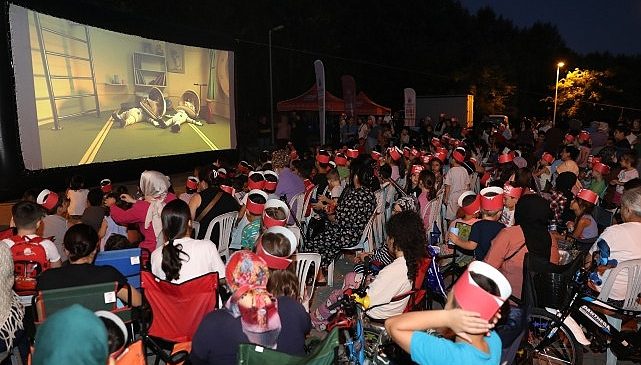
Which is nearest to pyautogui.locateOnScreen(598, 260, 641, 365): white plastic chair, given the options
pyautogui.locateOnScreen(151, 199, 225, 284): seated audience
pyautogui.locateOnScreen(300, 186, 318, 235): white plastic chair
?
pyautogui.locateOnScreen(151, 199, 225, 284): seated audience

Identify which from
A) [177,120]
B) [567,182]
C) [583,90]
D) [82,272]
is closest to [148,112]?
[177,120]

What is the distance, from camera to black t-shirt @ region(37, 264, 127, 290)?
3490 millimetres

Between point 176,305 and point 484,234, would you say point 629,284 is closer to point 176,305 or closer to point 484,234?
point 484,234

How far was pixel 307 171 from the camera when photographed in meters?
8.91

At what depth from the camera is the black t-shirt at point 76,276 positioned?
11.5 ft

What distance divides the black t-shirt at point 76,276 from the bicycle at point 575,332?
114 inches

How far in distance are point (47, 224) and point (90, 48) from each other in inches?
289

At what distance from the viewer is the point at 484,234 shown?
4.81 m

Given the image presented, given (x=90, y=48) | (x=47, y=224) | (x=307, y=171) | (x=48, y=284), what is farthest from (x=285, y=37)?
(x=48, y=284)

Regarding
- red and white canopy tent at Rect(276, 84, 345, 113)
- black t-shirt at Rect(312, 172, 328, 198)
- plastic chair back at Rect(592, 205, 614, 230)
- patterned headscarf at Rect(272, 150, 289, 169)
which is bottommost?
plastic chair back at Rect(592, 205, 614, 230)

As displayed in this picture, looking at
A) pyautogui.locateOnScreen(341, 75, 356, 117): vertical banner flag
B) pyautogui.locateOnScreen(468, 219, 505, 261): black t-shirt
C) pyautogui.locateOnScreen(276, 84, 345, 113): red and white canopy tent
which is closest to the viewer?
pyautogui.locateOnScreen(468, 219, 505, 261): black t-shirt

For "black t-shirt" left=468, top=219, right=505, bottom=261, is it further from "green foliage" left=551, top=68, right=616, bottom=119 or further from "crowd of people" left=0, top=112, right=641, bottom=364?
"green foliage" left=551, top=68, right=616, bottom=119

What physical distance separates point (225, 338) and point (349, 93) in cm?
1869

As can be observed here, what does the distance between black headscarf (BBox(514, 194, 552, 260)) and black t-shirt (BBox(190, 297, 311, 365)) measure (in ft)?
7.47
